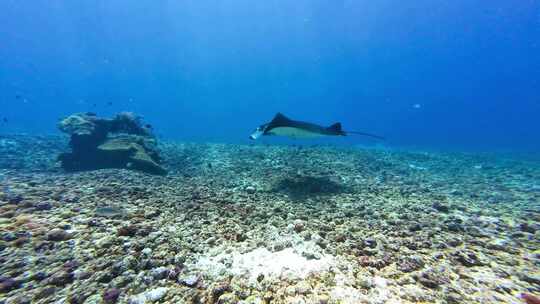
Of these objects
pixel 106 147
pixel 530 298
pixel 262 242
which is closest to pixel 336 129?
pixel 262 242

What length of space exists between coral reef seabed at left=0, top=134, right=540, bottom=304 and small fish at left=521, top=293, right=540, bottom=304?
6 cm

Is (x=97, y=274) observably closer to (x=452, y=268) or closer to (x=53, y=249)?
(x=53, y=249)

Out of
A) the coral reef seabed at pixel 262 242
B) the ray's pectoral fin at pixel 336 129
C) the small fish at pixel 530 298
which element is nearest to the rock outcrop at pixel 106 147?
the coral reef seabed at pixel 262 242

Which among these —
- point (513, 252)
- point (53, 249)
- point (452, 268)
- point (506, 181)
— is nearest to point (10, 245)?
point (53, 249)

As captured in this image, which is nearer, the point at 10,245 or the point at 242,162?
the point at 10,245

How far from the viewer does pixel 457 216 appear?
192 inches

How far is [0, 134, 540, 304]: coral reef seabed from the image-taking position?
8.70 feet

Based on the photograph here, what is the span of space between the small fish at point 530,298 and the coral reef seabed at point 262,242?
0.19ft

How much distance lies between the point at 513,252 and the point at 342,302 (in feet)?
9.95

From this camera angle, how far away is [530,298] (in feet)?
8.25

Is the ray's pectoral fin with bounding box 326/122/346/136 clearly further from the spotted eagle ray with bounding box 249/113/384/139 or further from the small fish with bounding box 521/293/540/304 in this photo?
the small fish with bounding box 521/293/540/304

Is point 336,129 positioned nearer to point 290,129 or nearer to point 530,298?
point 290,129

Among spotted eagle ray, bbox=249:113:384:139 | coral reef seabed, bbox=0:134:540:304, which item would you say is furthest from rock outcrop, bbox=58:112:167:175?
spotted eagle ray, bbox=249:113:384:139

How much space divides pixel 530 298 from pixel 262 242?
3.17 metres
